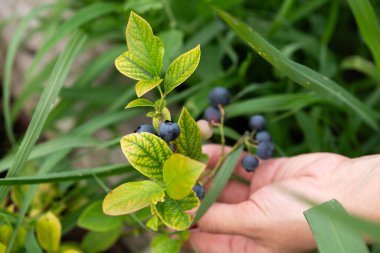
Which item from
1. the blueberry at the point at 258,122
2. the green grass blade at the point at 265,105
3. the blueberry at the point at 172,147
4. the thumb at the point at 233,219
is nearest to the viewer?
the blueberry at the point at 172,147

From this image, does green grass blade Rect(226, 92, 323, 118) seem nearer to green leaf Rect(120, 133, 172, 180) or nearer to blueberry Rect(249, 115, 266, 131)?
blueberry Rect(249, 115, 266, 131)

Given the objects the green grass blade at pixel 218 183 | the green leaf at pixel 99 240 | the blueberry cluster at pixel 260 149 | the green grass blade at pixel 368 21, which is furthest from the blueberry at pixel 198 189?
the green grass blade at pixel 368 21

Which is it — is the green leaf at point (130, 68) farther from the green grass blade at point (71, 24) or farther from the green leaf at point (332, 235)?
the green grass blade at point (71, 24)

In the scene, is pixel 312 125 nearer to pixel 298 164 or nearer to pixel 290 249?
pixel 298 164

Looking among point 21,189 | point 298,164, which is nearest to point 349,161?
point 298,164

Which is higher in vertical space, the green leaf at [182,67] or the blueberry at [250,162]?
the green leaf at [182,67]
